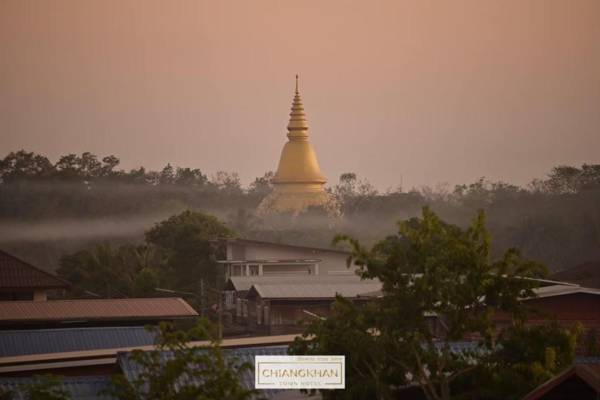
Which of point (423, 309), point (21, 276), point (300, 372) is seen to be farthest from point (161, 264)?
point (300, 372)

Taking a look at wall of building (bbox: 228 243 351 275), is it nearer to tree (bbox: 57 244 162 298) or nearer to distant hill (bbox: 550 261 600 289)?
tree (bbox: 57 244 162 298)

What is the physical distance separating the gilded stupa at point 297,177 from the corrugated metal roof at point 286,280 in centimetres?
1524

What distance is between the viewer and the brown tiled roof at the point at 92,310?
2414cm

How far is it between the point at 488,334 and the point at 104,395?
393 cm

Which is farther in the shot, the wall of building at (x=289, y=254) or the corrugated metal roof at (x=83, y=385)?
the wall of building at (x=289, y=254)

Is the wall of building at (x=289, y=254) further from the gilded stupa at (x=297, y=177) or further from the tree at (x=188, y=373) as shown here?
the tree at (x=188, y=373)

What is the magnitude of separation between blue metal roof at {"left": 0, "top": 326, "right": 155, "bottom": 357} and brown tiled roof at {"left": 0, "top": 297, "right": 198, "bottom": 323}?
159 cm

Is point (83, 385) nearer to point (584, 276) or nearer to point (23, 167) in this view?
point (584, 276)

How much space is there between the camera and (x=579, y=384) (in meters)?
13.0

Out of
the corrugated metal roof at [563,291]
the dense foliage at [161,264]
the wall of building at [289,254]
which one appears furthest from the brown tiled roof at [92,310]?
the wall of building at [289,254]

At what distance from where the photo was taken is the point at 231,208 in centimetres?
4781

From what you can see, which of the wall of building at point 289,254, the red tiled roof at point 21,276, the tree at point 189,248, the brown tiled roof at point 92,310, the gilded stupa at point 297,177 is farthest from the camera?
the gilded stupa at point 297,177

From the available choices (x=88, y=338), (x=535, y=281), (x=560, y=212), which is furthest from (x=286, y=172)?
(x=535, y=281)

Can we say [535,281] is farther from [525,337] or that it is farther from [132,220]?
[132,220]
